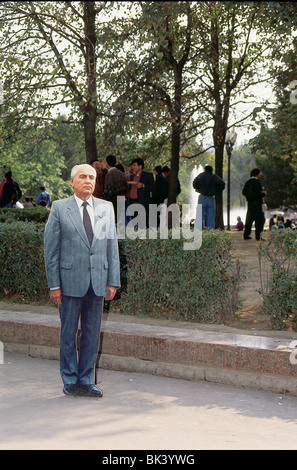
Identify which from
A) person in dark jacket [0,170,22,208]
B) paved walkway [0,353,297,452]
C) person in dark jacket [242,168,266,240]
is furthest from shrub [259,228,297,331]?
person in dark jacket [0,170,22,208]

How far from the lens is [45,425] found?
5.32 meters

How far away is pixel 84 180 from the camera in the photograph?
5.84 metres

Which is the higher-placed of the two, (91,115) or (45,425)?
(91,115)

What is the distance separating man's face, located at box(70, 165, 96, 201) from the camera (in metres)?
5.82

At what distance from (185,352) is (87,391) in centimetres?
143

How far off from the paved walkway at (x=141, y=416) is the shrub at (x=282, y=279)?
5.70ft

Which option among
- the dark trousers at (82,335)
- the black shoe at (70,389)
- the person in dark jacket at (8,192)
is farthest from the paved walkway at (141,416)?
the person in dark jacket at (8,192)

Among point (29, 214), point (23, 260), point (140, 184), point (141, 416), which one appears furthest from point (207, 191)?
point (141, 416)

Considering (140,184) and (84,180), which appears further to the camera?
(140,184)

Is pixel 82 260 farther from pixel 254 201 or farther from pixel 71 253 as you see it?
pixel 254 201

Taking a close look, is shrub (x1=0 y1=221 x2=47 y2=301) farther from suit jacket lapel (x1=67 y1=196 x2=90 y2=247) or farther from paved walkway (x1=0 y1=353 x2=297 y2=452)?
suit jacket lapel (x1=67 y1=196 x2=90 y2=247)

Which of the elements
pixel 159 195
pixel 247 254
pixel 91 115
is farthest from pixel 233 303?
pixel 91 115
